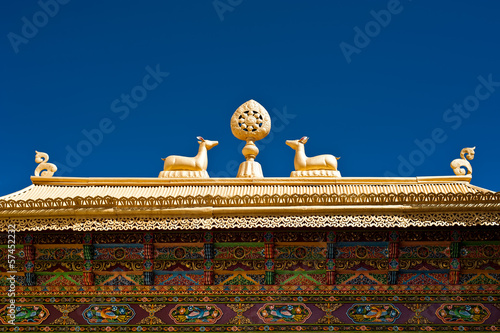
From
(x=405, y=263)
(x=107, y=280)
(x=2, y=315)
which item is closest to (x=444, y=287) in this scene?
(x=405, y=263)

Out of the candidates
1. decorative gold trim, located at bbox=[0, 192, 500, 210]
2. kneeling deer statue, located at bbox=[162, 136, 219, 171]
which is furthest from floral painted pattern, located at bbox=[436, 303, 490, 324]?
kneeling deer statue, located at bbox=[162, 136, 219, 171]

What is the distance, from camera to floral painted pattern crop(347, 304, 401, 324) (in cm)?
761

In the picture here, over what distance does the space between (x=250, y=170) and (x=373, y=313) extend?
3296mm

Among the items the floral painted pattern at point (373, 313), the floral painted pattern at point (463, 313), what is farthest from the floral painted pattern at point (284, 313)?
the floral painted pattern at point (463, 313)

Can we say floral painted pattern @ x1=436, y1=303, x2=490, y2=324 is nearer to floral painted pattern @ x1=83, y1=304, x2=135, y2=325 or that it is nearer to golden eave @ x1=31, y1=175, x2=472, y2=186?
golden eave @ x1=31, y1=175, x2=472, y2=186

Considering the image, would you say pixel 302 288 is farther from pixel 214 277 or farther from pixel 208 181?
pixel 208 181

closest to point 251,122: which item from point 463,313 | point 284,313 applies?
point 284,313

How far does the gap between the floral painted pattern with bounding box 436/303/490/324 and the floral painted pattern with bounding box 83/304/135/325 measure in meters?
4.58

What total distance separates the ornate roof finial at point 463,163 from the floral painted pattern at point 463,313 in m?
2.45

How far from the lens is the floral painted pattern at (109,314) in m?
7.83

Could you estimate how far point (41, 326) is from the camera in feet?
25.9

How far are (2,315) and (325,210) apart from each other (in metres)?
5.19

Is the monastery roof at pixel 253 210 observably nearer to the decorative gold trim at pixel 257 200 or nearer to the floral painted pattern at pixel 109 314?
the decorative gold trim at pixel 257 200

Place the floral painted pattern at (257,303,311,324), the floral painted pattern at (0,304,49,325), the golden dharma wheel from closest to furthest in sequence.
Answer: the floral painted pattern at (257,303,311,324)
the floral painted pattern at (0,304,49,325)
the golden dharma wheel
